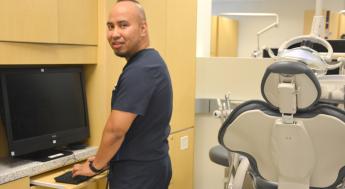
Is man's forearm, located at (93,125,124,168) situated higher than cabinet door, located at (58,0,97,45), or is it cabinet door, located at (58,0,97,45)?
cabinet door, located at (58,0,97,45)

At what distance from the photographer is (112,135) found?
74.6 inches

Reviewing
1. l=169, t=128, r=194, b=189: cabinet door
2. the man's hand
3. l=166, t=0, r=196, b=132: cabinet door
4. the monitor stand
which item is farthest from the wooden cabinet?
the man's hand

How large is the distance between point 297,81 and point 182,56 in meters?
1.84

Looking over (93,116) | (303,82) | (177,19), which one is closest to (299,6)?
(177,19)

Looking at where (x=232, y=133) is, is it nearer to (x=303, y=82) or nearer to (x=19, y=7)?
(x=303, y=82)

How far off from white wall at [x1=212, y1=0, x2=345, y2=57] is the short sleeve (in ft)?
23.0

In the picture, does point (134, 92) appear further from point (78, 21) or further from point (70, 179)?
point (78, 21)

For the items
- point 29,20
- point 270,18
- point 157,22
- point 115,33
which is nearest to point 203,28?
point 157,22

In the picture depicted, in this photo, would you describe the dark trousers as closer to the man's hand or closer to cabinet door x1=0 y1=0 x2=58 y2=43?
the man's hand

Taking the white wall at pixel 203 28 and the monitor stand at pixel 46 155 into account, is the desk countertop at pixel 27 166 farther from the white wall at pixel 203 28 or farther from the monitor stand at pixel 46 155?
the white wall at pixel 203 28

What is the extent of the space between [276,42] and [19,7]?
7.24m

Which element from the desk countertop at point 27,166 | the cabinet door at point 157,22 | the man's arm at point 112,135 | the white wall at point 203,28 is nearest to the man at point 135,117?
the man's arm at point 112,135

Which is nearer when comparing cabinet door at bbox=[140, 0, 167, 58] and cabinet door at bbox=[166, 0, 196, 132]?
cabinet door at bbox=[140, 0, 167, 58]

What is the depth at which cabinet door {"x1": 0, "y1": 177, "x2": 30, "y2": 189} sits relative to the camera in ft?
6.13
